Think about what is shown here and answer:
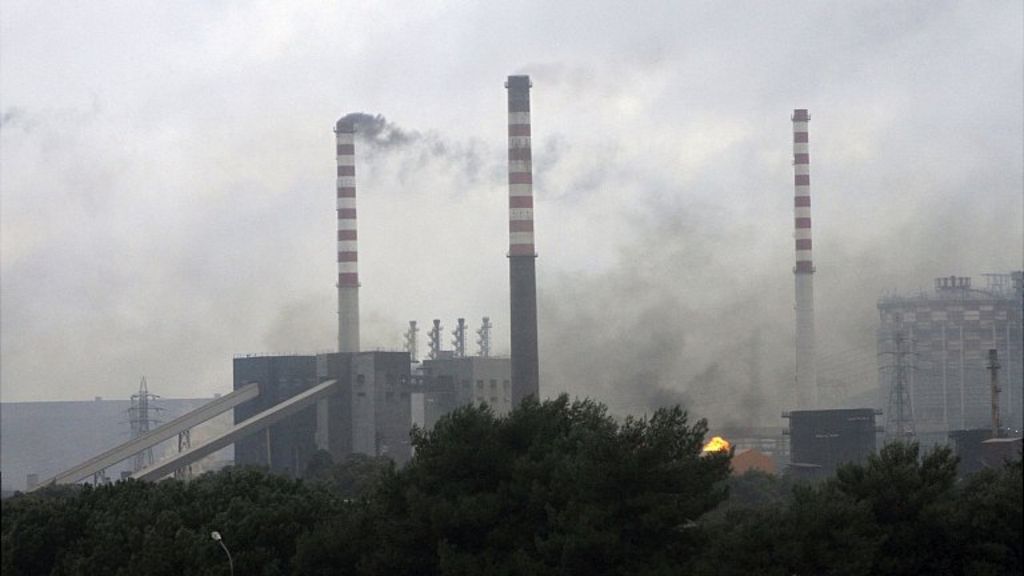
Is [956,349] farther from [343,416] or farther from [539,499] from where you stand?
[539,499]

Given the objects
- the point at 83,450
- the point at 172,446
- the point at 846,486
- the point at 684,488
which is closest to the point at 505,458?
the point at 684,488

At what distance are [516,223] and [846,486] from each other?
50881 millimetres

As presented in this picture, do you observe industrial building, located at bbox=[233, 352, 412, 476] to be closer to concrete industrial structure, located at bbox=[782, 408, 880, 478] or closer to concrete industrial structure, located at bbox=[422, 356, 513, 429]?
concrete industrial structure, located at bbox=[422, 356, 513, 429]

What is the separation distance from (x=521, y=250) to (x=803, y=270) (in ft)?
64.0

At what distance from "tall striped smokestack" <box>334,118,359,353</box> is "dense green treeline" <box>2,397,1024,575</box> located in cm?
5137

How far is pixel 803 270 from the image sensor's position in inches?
3647

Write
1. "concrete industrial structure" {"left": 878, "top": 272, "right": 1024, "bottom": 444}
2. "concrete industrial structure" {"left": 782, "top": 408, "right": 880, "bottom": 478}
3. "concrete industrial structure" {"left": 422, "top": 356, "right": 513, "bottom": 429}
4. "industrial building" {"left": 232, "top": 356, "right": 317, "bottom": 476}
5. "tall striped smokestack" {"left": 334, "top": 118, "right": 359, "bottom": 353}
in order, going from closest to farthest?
1. "concrete industrial structure" {"left": 782, "top": 408, "right": 880, "bottom": 478}
2. "tall striped smokestack" {"left": 334, "top": 118, "right": 359, "bottom": 353}
3. "industrial building" {"left": 232, "top": 356, "right": 317, "bottom": 476}
4. "concrete industrial structure" {"left": 422, "top": 356, "right": 513, "bottom": 429}
5. "concrete industrial structure" {"left": 878, "top": 272, "right": 1024, "bottom": 444}

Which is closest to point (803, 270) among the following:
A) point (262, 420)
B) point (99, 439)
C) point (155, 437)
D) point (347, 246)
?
point (347, 246)

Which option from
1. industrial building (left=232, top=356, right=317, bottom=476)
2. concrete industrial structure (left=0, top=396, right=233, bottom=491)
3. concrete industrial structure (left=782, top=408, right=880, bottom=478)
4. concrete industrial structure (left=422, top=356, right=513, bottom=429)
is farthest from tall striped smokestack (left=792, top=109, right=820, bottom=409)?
concrete industrial structure (left=0, top=396, right=233, bottom=491)

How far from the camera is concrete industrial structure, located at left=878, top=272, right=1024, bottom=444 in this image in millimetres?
124688

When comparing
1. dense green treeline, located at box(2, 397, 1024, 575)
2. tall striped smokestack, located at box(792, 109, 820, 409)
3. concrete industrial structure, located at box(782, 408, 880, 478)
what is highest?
tall striped smokestack, located at box(792, 109, 820, 409)

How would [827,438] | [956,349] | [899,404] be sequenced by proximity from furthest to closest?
1. [956,349]
2. [899,404]
3. [827,438]

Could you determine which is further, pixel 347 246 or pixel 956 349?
pixel 956 349

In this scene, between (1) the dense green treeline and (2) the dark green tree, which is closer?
(1) the dense green treeline
